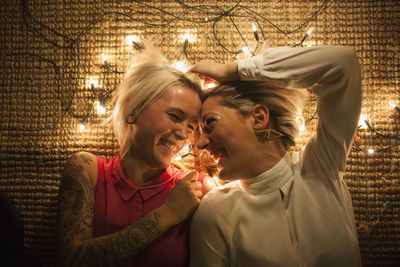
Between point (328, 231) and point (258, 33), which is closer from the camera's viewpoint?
point (328, 231)


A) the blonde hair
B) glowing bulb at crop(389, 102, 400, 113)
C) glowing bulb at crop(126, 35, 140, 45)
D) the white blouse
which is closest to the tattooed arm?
the white blouse

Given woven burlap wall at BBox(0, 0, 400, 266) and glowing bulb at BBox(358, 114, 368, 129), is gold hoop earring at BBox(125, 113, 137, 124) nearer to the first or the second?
woven burlap wall at BBox(0, 0, 400, 266)

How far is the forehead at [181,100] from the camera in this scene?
3.86ft

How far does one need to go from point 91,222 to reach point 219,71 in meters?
0.90

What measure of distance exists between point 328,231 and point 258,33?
113 cm

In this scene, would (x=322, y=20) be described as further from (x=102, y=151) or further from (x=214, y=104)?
(x=102, y=151)

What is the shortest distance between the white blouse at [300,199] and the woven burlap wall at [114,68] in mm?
387

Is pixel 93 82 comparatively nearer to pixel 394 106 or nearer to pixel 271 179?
pixel 271 179

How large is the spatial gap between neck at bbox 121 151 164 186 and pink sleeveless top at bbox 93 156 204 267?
0.03m

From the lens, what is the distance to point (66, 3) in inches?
60.6

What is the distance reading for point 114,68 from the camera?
59.1 inches

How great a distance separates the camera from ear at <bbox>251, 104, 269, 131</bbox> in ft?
3.64

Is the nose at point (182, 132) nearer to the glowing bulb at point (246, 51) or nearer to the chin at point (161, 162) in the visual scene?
the chin at point (161, 162)

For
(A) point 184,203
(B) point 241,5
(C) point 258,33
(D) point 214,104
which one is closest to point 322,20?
(C) point 258,33
